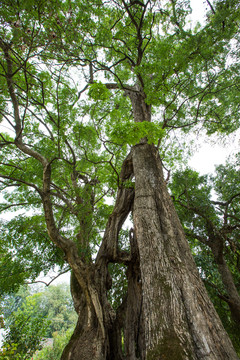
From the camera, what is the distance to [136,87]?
6.62 metres

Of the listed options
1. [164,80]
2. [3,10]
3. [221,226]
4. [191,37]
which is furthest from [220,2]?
[221,226]

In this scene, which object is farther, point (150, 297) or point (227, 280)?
point (227, 280)

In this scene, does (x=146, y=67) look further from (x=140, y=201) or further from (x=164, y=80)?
(x=140, y=201)

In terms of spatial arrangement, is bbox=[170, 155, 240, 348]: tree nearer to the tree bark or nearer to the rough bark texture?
the tree bark

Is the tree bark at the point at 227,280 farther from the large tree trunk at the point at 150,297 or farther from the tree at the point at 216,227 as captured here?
the large tree trunk at the point at 150,297

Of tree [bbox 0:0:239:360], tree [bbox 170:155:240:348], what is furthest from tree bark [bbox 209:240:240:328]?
tree [bbox 0:0:239:360]

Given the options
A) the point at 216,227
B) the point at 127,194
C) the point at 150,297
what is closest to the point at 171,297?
the point at 150,297

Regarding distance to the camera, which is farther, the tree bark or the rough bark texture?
the tree bark

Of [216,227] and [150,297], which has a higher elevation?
[216,227]

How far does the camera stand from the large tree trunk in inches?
64.7

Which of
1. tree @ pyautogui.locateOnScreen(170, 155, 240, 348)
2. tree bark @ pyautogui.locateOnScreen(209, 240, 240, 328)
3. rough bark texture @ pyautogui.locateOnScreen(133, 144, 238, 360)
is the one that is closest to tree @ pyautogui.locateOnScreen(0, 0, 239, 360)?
Answer: rough bark texture @ pyautogui.locateOnScreen(133, 144, 238, 360)

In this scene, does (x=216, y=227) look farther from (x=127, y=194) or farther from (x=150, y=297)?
(x=150, y=297)

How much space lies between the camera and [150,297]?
1.94 metres

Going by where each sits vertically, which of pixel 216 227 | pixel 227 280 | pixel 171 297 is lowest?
pixel 171 297
